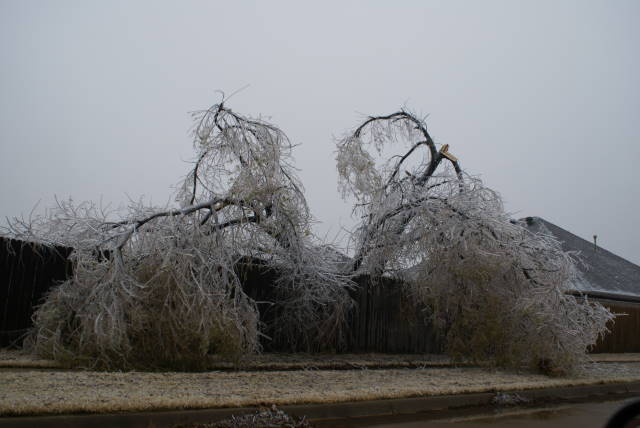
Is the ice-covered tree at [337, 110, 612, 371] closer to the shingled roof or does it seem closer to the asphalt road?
the asphalt road

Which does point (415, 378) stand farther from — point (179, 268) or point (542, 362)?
point (179, 268)

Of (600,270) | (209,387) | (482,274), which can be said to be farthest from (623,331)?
(209,387)

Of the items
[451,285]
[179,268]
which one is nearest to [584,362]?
[451,285]

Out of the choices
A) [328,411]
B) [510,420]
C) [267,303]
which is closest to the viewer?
[328,411]

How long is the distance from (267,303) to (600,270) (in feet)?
58.4

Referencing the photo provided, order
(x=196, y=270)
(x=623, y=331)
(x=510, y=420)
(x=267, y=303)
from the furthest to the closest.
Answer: (x=623, y=331) → (x=267, y=303) → (x=196, y=270) → (x=510, y=420)

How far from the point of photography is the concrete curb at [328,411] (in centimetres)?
505

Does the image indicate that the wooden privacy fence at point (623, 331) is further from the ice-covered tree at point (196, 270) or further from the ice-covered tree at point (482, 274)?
the ice-covered tree at point (196, 270)

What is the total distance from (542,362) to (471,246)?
9.15 feet

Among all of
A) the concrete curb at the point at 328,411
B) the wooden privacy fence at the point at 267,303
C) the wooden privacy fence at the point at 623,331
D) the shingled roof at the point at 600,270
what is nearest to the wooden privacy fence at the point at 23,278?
the wooden privacy fence at the point at 267,303

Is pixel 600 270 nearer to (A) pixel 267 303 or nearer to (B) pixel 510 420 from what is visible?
(A) pixel 267 303

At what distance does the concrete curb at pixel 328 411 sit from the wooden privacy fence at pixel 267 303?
3952mm

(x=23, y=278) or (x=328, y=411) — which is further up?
(x=23, y=278)

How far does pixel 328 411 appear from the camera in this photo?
6.57 meters
